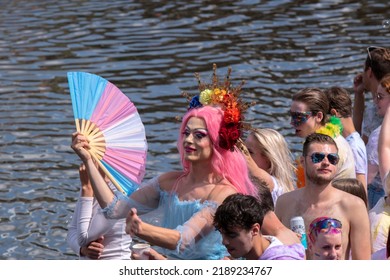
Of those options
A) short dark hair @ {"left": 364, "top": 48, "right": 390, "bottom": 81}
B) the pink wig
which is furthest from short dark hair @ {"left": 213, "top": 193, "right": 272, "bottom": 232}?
short dark hair @ {"left": 364, "top": 48, "right": 390, "bottom": 81}

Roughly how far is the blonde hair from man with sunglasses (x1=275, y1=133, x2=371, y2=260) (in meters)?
0.90

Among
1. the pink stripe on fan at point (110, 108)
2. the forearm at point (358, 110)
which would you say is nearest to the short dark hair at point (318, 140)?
the pink stripe on fan at point (110, 108)

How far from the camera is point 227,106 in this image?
6.57 metres

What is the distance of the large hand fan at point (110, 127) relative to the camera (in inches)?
267

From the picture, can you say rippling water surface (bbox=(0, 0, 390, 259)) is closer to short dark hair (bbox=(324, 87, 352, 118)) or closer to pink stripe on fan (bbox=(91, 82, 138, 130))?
short dark hair (bbox=(324, 87, 352, 118))

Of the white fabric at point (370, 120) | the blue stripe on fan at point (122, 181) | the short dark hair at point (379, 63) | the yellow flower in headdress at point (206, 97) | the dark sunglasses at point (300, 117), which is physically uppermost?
the short dark hair at point (379, 63)

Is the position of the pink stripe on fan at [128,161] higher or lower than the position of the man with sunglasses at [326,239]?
higher

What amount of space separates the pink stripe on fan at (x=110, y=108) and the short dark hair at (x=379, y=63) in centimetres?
260

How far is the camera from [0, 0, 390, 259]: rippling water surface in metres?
11.8

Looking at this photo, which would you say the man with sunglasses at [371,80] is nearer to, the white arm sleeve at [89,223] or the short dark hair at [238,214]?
the white arm sleeve at [89,223]
